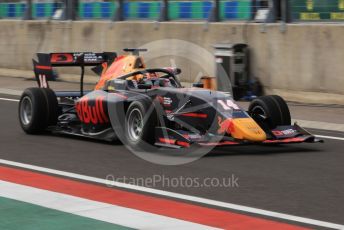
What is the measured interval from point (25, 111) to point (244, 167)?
4.56m

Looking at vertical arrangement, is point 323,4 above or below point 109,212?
above

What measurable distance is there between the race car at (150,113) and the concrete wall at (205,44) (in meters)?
1.45

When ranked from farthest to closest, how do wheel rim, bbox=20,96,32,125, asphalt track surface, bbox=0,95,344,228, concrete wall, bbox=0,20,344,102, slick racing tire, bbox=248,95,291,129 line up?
concrete wall, bbox=0,20,344,102 → wheel rim, bbox=20,96,32,125 → slick racing tire, bbox=248,95,291,129 → asphalt track surface, bbox=0,95,344,228

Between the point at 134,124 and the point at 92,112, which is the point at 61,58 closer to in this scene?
the point at 92,112

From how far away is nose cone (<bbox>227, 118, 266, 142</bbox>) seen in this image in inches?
392

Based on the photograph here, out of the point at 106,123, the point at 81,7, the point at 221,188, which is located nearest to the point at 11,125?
the point at 106,123

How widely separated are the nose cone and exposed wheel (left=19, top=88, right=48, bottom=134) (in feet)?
11.1

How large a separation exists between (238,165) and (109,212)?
3.00 m

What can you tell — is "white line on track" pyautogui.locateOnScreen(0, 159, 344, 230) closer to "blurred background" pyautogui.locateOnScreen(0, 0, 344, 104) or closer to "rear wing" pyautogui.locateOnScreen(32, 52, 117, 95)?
"rear wing" pyautogui.locateOnScreen(32, 52, 117, 95)

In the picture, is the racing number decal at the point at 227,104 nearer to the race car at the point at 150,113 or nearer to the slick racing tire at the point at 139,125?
the race car at the point at 150,113

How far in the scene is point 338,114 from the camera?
1491 centimetres

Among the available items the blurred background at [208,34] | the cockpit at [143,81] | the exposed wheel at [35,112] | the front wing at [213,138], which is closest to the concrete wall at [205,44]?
the blurred background at [208,34]

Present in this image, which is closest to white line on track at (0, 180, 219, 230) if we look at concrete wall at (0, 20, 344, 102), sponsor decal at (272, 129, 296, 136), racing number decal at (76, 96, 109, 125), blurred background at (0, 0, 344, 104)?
racing number decal at (76, 96, 109, 125)

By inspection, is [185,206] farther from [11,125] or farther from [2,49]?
[2,49]
